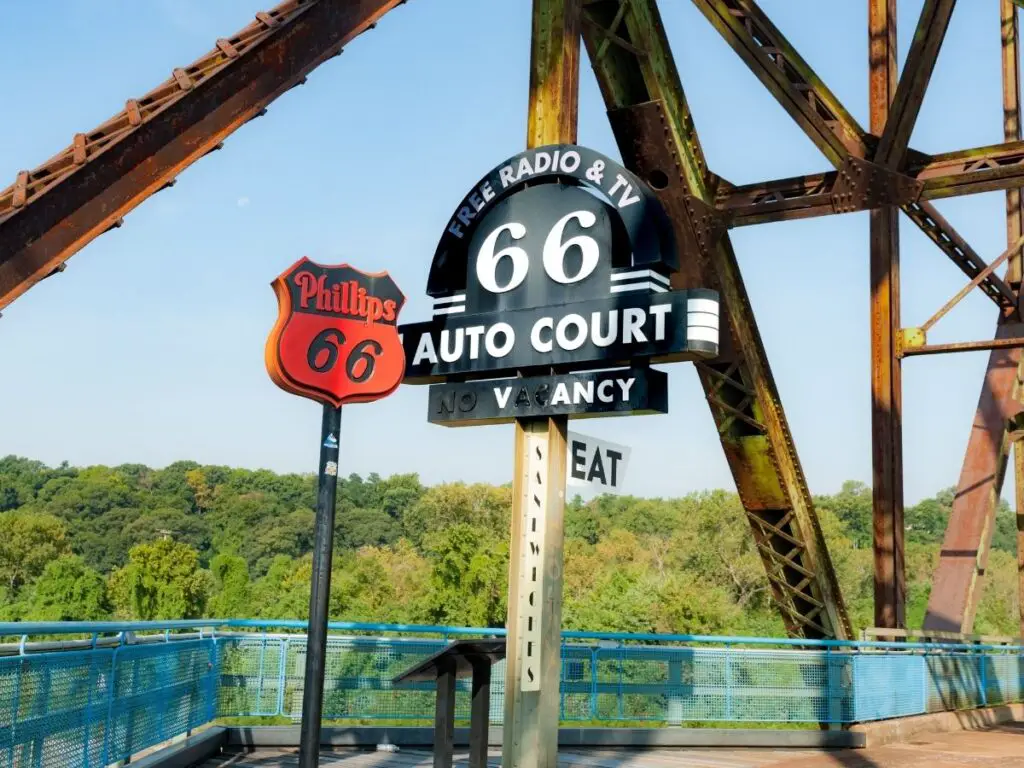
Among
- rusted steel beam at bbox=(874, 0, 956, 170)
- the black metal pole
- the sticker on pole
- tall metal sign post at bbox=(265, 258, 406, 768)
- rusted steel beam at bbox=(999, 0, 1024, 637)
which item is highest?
rusted steel beam at bbox=(999, 0, 1024, 637)

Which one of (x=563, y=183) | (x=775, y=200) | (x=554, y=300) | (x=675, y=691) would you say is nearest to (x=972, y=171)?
(x=775, y=200)

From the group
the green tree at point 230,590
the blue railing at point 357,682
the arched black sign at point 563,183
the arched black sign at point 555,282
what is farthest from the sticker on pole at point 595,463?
the green tree at point 230,590

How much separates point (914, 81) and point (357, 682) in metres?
8.60

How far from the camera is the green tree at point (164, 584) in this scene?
93.1m

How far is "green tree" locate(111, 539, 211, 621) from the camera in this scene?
306ft

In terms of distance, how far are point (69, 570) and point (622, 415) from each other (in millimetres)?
100006

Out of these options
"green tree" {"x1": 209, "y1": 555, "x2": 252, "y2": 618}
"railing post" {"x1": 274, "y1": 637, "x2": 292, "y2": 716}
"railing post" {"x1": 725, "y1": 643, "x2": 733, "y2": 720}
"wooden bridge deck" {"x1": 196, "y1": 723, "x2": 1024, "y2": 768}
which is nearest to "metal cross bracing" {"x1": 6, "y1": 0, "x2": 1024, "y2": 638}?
"railing post" {"x1": 725, "y1": 643, "x2": 733, "y2": 720}

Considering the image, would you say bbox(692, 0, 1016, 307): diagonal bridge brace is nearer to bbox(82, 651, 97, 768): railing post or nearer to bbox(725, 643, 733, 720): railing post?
bbox(725, 643, 733, 720): railing post

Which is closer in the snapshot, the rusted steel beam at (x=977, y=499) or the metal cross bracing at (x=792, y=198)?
the metal cross bracing at (x=792, y=198)

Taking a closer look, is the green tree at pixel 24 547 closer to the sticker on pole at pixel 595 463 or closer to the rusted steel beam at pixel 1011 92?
the rusted steel beam at pixel 1011 92

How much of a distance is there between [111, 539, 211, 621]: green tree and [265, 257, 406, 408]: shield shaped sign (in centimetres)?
8889

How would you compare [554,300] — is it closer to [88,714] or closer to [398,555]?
[88,714]

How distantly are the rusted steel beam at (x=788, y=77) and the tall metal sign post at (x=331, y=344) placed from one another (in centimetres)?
681

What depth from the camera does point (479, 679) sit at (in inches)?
304
